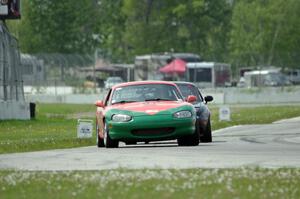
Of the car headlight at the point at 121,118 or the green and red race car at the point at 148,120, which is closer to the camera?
the green and red race car at the point at 148,120

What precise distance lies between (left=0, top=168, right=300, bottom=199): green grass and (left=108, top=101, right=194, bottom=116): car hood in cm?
692

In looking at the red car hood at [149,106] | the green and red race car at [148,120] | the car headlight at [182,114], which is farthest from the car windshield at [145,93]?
the car headlight at [182,114]

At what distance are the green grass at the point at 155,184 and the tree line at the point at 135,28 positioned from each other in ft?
282

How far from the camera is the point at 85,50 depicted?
123 meters

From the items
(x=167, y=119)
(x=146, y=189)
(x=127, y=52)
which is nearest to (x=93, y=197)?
(x=146, y=189)

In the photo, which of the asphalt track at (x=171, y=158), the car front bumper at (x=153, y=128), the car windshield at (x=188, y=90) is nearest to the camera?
the asphalt track at (x=171, y=158)

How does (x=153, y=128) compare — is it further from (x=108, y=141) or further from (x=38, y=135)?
(x=38, y=135)

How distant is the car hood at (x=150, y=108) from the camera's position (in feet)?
75.5

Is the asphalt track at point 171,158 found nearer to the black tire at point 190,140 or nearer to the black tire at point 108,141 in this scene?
the black tire at point 190,140

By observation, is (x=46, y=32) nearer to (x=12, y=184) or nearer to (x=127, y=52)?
(x=127, y=52)

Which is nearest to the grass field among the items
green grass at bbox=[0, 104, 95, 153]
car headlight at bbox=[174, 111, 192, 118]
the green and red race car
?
green grass at bbox=[0, 104, 95, 153]

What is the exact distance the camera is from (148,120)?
23.0 metres

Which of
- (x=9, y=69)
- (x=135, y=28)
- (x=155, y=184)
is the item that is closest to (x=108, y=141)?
(x=155, y=184)

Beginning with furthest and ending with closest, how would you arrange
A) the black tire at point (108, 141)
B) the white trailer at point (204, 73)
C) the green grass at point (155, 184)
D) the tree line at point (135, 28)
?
1. the tree line at point (135, 28)
2. the white trailer at point (204, 73)
3. the black tire at point (108, 141)
4. the green grass at point (155, 184)
